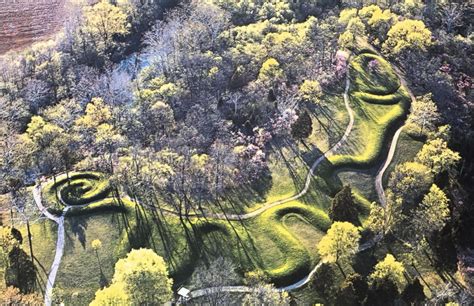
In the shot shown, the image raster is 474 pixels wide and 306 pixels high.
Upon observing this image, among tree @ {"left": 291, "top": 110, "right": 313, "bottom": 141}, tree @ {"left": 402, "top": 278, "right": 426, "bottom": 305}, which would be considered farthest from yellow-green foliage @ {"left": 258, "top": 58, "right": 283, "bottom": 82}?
tree @ {"left": 402, "top": 278, "right": 426, "bottom": 305}

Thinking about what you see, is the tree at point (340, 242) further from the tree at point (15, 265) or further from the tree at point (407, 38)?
the tree at point (407, 38)

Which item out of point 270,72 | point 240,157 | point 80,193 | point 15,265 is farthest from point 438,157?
point 15,265

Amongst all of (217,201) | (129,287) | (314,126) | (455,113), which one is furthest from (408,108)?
(129,287)

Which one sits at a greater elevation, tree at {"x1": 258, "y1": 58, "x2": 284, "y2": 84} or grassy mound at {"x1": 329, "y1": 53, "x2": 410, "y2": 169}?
tree at {"x1": 258, "y1": 58, "x2": 284, "y2": 84}

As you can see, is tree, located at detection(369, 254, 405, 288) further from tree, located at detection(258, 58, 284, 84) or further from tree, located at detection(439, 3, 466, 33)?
tree, located at detection(439, 3, 466, 33)

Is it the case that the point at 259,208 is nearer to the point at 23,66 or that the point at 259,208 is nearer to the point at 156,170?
the point at 156,170

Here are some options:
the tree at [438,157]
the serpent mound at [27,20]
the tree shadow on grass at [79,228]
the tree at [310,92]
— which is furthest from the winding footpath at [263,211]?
the serpent mound at [27,20]

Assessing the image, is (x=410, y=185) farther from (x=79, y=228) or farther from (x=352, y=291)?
(x=79, y=228)
